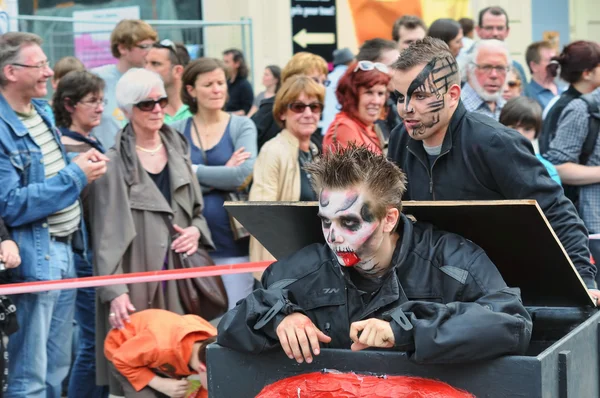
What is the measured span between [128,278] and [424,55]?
215 centimetres

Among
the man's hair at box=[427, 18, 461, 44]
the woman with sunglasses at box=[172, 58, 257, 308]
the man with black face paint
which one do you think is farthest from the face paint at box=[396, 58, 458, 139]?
the man's hair at box=[427, 18, 461, 44]

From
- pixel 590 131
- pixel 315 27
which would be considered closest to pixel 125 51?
pixel 590 131

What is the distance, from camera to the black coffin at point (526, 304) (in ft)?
9.25

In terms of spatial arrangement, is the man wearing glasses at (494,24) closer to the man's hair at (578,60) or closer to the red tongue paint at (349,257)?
the man's hair at (578,60)

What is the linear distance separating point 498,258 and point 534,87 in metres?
5.60

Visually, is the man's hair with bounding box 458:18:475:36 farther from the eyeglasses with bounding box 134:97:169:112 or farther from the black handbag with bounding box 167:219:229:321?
the black handbag with bounding box 167:219:229:321

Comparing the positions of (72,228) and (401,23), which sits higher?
(401,23)

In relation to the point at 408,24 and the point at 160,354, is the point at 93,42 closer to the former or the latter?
the point at 408,24

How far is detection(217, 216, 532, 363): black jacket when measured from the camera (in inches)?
110

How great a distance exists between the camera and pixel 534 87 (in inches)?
344

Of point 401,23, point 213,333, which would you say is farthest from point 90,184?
point 401,23

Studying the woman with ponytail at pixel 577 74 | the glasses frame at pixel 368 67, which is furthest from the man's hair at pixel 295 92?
the woman with ponytail at pixel 577 74

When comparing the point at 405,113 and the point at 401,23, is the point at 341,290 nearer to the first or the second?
the point at 405,113

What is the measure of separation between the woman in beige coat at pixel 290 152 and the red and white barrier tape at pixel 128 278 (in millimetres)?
312
